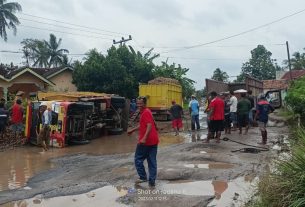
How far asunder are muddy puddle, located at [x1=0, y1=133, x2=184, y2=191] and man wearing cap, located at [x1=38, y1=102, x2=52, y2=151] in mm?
284

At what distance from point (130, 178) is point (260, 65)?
244 ft

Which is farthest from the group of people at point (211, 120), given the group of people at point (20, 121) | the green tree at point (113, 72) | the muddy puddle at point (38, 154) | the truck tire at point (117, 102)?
the green tree at point (113, 72)

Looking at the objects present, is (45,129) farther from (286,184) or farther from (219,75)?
(219,75)

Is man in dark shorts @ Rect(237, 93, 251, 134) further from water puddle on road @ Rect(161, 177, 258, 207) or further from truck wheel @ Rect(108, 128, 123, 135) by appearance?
water puddle on road @ Rect(161, 177, 258, 207)

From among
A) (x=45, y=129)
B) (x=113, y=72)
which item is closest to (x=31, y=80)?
(x=113, y=72)

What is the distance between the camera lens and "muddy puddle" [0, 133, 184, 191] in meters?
9.41

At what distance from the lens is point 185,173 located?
8.22 metres

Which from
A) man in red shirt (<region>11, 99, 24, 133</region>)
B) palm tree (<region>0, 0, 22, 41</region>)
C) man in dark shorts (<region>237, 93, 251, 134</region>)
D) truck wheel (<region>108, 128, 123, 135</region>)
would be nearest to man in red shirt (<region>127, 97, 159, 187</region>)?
man in dark shorts (<region>237, 93, 251, 134</region>)

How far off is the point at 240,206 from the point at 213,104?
7.34 metres

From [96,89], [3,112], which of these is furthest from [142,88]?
[3,112]

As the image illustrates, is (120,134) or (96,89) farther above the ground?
(96,89)

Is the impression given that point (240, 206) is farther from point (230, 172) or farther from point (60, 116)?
point (60, 116)

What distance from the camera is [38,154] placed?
43.3 ft

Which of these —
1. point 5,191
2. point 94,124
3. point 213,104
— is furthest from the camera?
point 94,124
